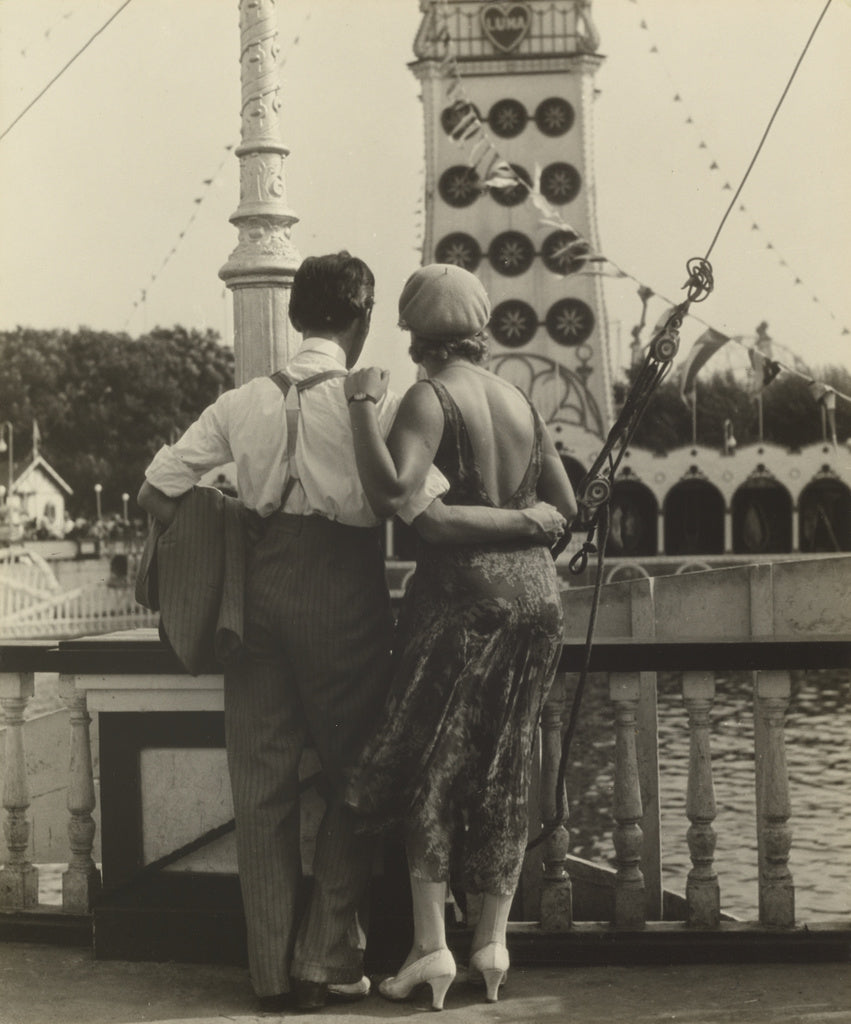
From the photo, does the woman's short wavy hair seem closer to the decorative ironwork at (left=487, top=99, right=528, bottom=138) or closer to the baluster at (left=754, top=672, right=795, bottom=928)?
the baluster at (left=754, top=672, right=795, bottom=928)

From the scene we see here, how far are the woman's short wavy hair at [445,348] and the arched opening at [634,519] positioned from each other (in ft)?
105

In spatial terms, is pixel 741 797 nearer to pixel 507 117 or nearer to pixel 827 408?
pixel 827 408

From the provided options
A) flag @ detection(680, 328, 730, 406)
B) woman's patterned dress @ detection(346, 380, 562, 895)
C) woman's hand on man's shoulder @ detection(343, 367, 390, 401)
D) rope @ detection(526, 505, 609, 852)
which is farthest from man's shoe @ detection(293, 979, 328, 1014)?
flag @ detection(680, 328, 730, 406)

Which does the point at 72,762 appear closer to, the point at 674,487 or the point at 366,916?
the point at 366,916

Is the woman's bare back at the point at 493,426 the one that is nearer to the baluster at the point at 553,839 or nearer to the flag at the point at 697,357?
the baluster at the point at 553,839

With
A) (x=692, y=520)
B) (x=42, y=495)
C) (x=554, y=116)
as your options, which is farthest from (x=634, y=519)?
(x=42, y=495)

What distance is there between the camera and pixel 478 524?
155 inches

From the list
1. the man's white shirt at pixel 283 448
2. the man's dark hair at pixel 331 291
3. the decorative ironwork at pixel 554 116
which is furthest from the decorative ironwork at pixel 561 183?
the man's white shirt at pixel 283 448

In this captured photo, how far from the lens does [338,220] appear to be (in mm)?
28688

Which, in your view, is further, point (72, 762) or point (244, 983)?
point (72, 762)

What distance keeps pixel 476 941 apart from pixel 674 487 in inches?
1351

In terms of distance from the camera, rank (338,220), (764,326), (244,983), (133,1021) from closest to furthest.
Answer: (133,1021) < (244,983) < (338,220) < (764,326)

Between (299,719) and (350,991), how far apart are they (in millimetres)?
703

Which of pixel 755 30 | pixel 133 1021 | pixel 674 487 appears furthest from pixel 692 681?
pixel 674 487
